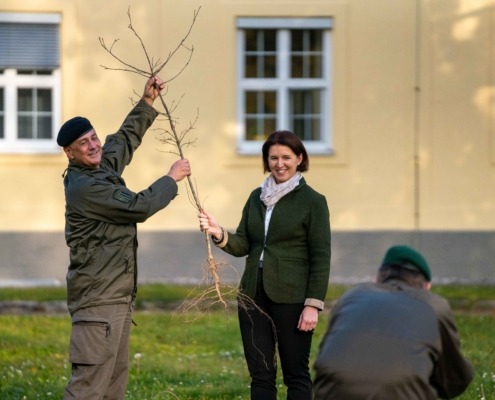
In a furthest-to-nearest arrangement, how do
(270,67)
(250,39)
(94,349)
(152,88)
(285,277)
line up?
(270,67), (250,39), (152,88), (285,277), (94,349)

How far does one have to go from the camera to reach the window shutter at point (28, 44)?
53.8ft

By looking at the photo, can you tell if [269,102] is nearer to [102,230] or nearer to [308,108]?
[308,108]

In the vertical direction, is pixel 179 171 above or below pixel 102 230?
above

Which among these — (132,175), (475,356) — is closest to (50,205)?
(132,175)

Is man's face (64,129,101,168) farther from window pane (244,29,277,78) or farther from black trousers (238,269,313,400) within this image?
window pane (244,29,277,78)

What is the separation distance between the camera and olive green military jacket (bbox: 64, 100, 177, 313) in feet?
22.2

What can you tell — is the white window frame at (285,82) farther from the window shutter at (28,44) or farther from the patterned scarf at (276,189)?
the patterned scarf at (276,189)

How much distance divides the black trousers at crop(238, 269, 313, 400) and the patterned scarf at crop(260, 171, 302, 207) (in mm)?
541

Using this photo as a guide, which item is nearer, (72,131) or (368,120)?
(72,131)

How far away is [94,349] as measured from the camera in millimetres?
6754

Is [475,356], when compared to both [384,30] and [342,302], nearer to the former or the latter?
[342,302]

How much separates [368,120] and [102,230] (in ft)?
33.7

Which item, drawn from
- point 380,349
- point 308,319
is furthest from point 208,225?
point 380,349

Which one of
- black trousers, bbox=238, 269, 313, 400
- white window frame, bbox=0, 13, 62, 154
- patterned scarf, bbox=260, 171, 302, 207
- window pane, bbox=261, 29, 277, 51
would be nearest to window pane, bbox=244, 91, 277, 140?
window pane, bbox=261, 29, 277, 51
